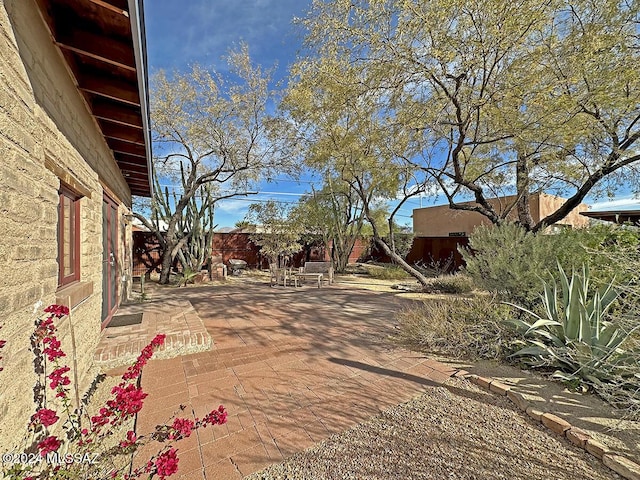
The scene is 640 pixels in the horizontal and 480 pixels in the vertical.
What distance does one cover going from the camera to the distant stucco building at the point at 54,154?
1482 millimetres

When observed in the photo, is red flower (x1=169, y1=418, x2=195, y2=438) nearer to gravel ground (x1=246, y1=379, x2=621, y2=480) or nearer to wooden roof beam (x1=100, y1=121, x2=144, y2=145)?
gravel ground (x1=246, y1=379, x2=621, y2=480)

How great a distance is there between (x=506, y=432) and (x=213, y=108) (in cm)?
974

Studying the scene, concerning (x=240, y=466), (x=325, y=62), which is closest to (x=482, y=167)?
(x=325, y=62)

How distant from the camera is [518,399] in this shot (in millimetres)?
2580

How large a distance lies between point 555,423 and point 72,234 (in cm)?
466

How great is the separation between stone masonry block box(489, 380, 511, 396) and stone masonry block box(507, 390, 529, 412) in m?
0.04

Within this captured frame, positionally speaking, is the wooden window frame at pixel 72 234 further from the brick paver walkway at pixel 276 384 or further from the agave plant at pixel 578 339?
the agave plant at pixel 578 339

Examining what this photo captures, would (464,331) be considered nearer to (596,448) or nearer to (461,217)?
(596,448)

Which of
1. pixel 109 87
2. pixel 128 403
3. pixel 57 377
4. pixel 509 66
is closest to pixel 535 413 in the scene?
pixel 128 403

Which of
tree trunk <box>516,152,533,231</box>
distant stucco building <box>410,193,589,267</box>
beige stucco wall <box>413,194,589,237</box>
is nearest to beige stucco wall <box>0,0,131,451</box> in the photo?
tree trunk <box>516,152,533,231</box>

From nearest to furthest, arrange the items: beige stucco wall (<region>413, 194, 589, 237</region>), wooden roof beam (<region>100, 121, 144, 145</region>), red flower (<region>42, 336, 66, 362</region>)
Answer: red flower (<region>42, 336, 66, 362</region>), wooden roof beam (<region>100, 121, 144, 145</region>), beige stucco wall (<region>413, 194, 589, 237</region>)

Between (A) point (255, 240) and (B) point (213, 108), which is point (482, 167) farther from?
(A) point (255, 240)

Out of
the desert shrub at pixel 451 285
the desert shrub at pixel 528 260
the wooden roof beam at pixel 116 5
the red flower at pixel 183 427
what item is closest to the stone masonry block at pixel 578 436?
the desert shrub at pixel 528 260

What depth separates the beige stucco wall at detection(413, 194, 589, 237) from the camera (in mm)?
13773
